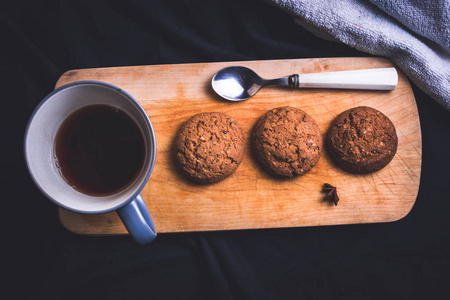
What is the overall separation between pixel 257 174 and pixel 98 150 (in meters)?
0.65

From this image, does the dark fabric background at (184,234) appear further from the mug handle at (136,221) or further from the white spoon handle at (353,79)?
the mug handle at (136,221)

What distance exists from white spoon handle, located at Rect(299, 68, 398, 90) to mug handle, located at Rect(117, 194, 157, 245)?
82 centimetres

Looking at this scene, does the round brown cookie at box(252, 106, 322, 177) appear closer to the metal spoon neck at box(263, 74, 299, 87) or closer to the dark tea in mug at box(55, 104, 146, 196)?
the metal spoon neck at box(263, 74, 299, 87)

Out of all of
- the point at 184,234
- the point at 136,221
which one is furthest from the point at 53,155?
the point at 184,234

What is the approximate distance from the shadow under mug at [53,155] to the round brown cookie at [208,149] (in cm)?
23

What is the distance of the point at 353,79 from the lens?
1.21 m

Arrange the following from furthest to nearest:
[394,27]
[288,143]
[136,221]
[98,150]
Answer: [394,27]
[288,143]
[98,150]
[136,221]

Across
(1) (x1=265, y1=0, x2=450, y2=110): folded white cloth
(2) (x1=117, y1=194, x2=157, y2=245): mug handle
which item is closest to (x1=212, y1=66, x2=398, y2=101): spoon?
(1) (x1=265, y1=0, x2=450, y2=110): folded white cloth

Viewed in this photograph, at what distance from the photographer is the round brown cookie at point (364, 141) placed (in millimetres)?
1169

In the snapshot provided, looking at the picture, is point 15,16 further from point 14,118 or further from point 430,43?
point 430,43

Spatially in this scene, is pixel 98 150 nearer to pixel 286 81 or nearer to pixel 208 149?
pixel 208 149

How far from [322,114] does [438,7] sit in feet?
2.25

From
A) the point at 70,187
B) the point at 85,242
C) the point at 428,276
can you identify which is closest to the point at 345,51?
the point at 428,276

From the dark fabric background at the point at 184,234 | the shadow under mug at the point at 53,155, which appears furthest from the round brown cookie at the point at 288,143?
the shadow under mug at the point at 53,155
